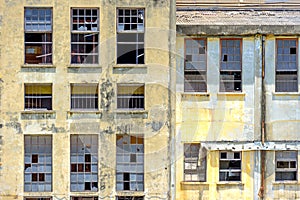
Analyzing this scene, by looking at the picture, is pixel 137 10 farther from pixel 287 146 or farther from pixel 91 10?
pixel 287 146

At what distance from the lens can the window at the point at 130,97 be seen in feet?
66.8

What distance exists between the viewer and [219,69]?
68.3 ft

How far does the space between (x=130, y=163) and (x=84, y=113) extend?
279 centimetres

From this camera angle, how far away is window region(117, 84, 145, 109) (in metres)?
20.4

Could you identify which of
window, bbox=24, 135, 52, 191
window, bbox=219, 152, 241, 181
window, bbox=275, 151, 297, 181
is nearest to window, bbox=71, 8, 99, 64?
window, bbox=24, 135, 52, 191

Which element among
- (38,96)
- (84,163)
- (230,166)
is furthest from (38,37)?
(230,166)

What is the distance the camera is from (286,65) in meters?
20.9

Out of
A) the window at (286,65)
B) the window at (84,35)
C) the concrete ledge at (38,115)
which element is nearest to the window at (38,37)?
the window at (84,35)

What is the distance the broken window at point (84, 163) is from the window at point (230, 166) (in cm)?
526

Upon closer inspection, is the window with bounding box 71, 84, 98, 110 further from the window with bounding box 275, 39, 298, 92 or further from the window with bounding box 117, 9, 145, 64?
the window with bounding box 275, 39, 298, 92

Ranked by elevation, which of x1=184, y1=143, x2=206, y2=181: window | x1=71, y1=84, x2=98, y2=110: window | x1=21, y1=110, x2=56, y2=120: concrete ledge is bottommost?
x1=184, y1=143, x2=206, y2=181: window

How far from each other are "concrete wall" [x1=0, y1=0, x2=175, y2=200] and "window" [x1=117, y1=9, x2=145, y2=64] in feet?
0.88

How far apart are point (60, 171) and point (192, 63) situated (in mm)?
7051

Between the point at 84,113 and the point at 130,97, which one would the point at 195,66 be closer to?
the point at 130,97
